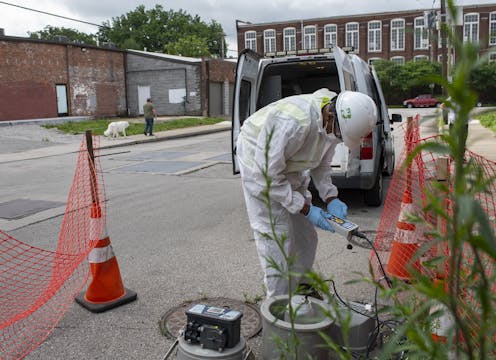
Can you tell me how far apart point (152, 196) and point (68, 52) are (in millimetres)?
25097

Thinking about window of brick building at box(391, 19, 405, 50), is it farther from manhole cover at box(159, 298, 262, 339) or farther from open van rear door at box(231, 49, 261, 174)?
manhole cover at box(159, 298, 262, 339)

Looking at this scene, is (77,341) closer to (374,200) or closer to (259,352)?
(259,352)

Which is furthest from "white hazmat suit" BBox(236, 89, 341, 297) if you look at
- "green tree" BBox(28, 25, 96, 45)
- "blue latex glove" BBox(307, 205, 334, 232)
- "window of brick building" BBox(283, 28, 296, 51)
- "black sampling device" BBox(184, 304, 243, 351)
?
"green tree" BBox(28, 25, 96, 45)

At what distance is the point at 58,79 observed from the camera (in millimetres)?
30406

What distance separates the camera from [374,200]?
26.0ft

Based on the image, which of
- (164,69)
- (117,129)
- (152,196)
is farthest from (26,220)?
(164,69)

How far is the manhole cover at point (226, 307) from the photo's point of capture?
12.5ft

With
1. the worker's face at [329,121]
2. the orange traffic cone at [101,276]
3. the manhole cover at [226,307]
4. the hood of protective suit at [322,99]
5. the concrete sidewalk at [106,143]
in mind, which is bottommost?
the manhole cover at [226,307]

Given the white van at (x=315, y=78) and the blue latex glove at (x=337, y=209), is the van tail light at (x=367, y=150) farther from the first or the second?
the blue latex glove at (x=337, y=209)

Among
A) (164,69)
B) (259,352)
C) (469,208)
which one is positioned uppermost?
(164,69)

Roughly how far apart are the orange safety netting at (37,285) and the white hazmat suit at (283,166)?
1.54 metres

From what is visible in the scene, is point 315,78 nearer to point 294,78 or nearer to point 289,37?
point 294,78

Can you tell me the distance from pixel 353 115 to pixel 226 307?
185 centimetres

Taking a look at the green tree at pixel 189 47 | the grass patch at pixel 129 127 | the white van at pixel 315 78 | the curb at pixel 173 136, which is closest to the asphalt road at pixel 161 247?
the white van at pixel 315 78
